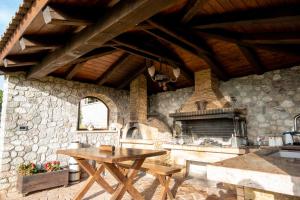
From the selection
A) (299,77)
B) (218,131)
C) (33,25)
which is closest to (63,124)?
(33,25)

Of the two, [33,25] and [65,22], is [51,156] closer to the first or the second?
[33,25]

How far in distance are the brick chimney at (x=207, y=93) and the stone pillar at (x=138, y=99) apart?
152 cm

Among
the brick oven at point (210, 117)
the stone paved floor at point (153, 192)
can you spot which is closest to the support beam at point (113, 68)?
the brick oven at point (210, 117)

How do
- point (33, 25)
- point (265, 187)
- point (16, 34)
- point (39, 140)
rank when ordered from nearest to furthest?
point (265, 187) < point (33, 25) < point (16, 34) < point (39, 140)

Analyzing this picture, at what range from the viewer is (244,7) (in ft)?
9.64

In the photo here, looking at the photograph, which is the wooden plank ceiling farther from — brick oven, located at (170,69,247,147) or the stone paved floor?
the stone paved floor

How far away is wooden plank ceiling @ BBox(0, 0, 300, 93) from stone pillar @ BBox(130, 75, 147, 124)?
4.80ft

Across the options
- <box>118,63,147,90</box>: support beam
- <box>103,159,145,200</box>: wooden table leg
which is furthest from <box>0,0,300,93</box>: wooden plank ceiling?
<box>103,159,145,200</box>: wooden table leg

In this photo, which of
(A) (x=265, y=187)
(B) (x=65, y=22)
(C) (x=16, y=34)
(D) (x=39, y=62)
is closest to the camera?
(A) (x=265, y=187)

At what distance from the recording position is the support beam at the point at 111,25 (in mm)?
1939

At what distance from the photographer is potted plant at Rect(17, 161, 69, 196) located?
3932mm

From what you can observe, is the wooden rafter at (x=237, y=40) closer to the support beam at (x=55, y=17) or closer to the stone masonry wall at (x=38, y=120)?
the support beam at (x=55, y=17)

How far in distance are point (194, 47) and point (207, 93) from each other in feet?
5.56

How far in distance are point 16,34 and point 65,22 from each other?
46.8 inches
